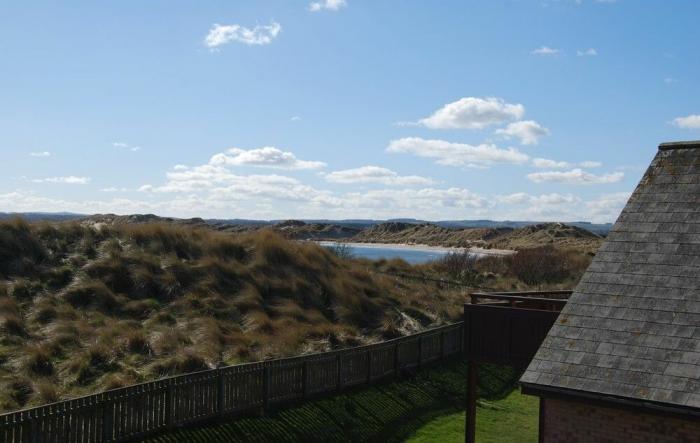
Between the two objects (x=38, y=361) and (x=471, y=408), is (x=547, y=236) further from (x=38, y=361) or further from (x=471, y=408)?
(x=38, y=361)

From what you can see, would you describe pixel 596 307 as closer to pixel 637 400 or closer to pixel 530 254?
pixel 637 400

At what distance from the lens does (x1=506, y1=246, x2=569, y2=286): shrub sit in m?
42.4

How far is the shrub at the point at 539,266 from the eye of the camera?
42375 mm

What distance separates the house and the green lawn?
19.7 feet

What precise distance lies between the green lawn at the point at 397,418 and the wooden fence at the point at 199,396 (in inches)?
12.1

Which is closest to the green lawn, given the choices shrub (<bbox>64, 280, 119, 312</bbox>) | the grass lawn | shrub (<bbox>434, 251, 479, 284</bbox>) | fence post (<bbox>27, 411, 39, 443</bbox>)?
the grass lawn

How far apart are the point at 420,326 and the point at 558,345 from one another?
14.3 metres

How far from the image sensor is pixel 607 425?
8609 mm

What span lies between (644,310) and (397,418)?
828 centimetres

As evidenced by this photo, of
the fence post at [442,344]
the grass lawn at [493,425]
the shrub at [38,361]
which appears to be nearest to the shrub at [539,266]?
the fence post at [442,344]

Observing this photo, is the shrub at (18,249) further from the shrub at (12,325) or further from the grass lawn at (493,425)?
the grass lawn at (493,425)

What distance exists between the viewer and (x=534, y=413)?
1719 cm

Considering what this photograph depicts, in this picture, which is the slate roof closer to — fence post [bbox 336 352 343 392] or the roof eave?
the roof eave

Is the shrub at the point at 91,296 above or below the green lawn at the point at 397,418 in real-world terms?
above
